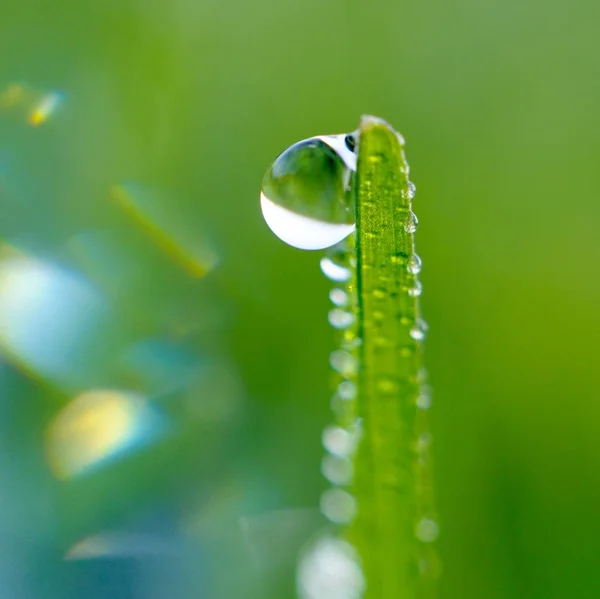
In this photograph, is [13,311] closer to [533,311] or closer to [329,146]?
[329,146]

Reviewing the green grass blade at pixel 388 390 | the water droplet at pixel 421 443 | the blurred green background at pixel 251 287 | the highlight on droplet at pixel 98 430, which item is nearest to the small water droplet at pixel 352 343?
the green grass blade at pixel 388 390

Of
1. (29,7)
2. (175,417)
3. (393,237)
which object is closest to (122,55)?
(29,7)

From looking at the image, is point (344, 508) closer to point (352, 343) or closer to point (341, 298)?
point (352, 343)

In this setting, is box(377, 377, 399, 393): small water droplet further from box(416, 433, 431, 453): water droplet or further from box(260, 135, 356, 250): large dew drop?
box(260, 135, 356, 250): large dew drop

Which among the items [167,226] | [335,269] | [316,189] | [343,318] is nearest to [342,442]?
[343,318]

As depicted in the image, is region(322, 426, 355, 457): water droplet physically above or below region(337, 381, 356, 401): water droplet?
below

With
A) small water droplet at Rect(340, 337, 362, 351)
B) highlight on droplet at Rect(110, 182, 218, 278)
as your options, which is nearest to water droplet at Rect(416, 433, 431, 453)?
small water droplet at Rect(340, 337, 362, 351)
